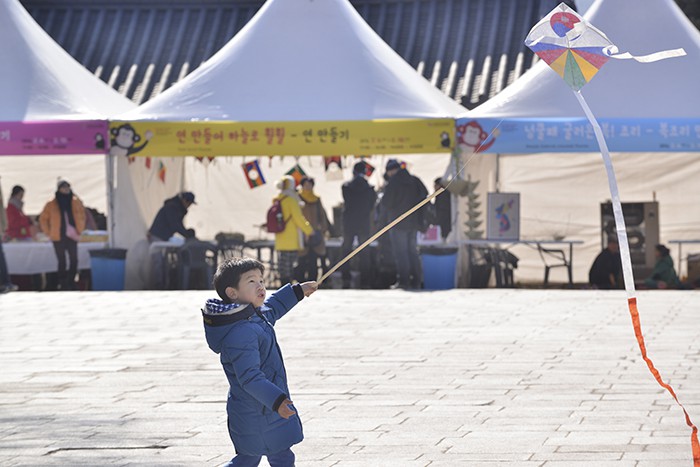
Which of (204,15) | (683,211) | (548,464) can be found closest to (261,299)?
(548,464)

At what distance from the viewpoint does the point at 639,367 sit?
8469 mm

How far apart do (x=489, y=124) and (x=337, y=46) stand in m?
2.56

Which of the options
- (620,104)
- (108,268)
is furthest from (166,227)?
(620,104)

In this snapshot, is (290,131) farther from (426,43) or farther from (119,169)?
(426,43)

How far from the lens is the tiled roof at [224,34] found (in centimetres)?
2316

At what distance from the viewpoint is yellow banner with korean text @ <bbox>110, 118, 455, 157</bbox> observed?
1548 centimetres

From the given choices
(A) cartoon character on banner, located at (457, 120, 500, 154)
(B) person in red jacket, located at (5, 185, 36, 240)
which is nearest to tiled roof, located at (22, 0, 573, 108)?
(B) person in red jacket, located at (5, 185, 36, 240)

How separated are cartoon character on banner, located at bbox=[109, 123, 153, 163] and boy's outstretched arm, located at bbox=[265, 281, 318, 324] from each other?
36.3 feet

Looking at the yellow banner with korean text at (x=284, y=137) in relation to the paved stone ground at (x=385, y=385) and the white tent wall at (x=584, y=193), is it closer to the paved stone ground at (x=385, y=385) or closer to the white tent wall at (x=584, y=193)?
the paved stone ground at (x=385, y=385)

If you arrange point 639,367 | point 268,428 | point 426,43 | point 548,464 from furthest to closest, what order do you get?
point 426,43 → point 639,367 → point 548,464 → point 268,428

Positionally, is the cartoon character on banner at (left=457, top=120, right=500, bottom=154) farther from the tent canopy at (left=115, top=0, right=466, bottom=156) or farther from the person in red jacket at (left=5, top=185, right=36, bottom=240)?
the person in red jacket at (left=5, top=185, right=36, bottom=240)

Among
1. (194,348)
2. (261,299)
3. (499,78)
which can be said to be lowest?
(194,348)

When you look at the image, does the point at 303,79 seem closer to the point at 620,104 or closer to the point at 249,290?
the point at 620,104

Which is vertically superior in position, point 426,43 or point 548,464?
point 426,43
